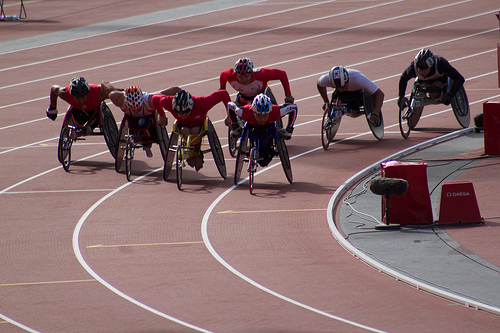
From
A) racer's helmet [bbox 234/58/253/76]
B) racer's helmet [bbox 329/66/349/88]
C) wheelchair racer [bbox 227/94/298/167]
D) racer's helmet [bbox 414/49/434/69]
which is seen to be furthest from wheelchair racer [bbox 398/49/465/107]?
wheelchair racer [bbox 227/94/298/167]

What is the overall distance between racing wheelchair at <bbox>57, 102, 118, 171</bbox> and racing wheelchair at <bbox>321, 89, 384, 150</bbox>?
4374 mm

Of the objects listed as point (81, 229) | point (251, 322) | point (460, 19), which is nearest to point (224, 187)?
point (81, 229)

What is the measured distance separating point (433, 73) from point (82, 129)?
7.62 metres

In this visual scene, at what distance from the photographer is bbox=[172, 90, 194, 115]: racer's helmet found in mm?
14094

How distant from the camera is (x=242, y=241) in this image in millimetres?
11109

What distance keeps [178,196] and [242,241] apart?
2.87 meters

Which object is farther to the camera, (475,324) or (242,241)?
(242,241)

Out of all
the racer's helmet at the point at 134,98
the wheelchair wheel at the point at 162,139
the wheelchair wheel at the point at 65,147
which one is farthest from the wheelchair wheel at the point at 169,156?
the wheelchair wheel at the point at 65,147

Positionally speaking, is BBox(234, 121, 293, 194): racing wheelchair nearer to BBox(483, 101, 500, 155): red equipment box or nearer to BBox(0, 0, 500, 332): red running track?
BBox(0, 0, 500, 332): red running track

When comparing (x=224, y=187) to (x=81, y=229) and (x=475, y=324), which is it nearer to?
(x=81, y=229)

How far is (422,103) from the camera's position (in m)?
17.2

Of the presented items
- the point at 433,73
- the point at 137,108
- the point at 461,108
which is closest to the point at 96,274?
the point at 137,108

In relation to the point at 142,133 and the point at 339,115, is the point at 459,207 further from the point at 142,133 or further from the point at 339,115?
the point at 142,133

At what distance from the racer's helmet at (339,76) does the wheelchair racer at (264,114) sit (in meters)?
2.49
